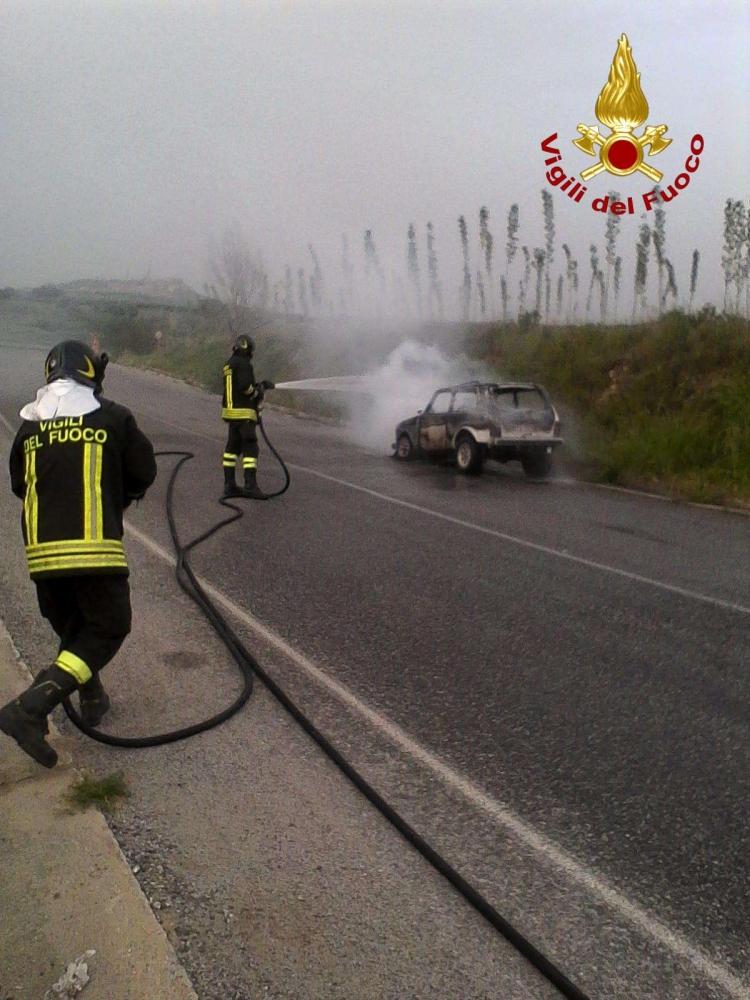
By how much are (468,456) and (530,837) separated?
10.6 meters

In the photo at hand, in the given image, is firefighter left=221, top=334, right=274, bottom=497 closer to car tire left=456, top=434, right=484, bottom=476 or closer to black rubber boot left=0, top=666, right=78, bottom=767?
car tire left=456, top=434, right=484, bottom=476

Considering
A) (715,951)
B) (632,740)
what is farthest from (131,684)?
(715,951)

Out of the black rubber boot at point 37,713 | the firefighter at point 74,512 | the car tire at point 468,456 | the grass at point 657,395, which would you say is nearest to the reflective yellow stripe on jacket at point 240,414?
the car tire at point 468,456

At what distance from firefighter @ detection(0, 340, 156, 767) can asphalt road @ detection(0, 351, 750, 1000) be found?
18.3 inches

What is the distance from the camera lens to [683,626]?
588 centimetres

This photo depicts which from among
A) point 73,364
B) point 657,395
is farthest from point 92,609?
point 657,395

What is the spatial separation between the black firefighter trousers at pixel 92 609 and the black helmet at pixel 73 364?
2.75 feet

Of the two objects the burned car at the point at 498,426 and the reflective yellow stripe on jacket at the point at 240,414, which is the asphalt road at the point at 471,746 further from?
the burned car at the point at 498,426

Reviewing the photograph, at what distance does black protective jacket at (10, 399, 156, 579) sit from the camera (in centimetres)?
350

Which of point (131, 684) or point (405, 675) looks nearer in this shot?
point (131, 684)

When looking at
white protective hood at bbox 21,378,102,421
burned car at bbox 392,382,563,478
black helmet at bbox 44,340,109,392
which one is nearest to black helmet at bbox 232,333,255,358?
burned car at bbox 392,382,563,478

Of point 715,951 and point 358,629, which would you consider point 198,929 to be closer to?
point 715,951

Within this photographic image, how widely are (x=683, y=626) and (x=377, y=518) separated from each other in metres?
4.07

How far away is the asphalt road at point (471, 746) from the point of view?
264 cm
